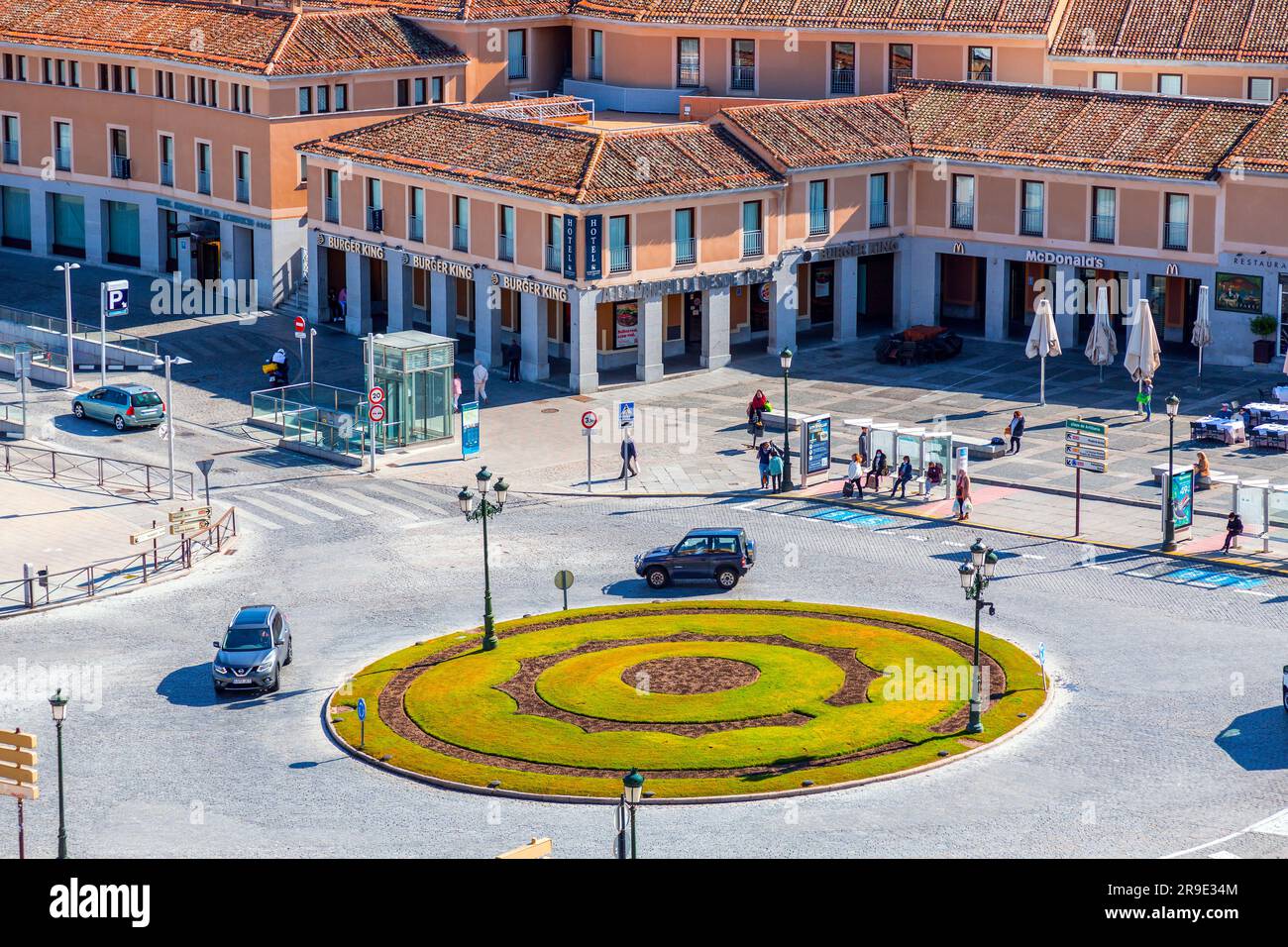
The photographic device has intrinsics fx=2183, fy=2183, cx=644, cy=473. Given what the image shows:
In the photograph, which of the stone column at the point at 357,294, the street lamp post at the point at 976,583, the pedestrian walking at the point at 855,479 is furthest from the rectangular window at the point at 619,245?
the street lamp post at the point at 976,583

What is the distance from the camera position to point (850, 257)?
9094 cm

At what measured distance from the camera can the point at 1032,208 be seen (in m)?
88.5

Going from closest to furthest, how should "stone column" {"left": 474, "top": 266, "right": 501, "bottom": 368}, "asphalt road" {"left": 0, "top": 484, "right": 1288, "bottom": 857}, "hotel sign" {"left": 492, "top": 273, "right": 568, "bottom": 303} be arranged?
"asphalt road" {"left": 0, "top": 484, "right": 1288, "bottom": 857}, "hotel sign" {"left": 492, "top": 273, "right": 568, "bottom": 303}, "stone column" {"left": 474, "top": 266, "right": 501, "bottom": 368}

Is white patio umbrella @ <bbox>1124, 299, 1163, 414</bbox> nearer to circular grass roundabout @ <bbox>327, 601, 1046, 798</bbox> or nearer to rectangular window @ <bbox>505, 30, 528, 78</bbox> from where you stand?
circular grass roundabout @ <bbox>327, 601, 1046, 798</bbox>

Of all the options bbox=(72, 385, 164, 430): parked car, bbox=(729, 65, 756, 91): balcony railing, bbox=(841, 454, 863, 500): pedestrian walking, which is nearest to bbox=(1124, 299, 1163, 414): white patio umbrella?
bbox=(841, 454, 863, 500): pedestrian walking

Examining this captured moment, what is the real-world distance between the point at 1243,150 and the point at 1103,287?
302 inches

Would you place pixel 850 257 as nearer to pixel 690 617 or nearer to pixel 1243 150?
pixel 1243 150

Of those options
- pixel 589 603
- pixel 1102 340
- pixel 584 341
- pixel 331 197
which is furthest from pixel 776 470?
pixel 331 197

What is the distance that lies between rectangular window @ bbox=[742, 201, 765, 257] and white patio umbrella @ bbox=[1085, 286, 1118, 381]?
1375 centimetres

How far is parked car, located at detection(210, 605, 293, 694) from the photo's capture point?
176 ft

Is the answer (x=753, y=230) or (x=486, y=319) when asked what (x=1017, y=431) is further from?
(x=486, y=319)

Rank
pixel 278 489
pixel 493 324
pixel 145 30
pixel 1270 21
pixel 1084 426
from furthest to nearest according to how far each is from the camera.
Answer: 1. pixel 145 30
2. pixel 1270 21
3. pixel 493 324
4. pixel 278 489
5. pixel 1084 426

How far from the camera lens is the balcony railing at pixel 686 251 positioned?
85.0 m

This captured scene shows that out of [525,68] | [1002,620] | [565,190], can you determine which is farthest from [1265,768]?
[525,68]
